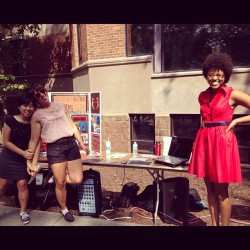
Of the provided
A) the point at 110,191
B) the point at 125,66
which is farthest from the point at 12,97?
the point at 110,191

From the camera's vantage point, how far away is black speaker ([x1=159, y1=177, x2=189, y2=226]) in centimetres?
375

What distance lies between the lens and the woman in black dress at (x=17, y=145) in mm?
3600

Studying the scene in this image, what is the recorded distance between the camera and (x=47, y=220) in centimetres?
396

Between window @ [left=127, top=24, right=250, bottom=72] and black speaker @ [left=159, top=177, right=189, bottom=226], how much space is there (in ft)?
15.2

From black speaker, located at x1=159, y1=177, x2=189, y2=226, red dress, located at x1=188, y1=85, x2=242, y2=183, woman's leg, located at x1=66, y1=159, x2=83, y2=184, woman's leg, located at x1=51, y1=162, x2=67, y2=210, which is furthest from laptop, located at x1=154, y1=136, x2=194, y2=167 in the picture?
woman's leg, located at x1=51, y1=162, x2=67, y2=210

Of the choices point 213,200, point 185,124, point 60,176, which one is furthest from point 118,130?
point 213,200

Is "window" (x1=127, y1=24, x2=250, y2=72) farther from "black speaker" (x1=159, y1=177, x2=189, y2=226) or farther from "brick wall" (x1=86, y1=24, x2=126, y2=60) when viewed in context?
"black speaker" (x1=159, y1=177, x2=189, y2=226)

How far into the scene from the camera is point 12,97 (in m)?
11.5

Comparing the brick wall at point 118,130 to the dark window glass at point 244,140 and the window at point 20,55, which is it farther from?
the window at point 20,55

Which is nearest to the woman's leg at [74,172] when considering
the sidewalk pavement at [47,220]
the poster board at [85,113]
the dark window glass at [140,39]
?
the sidewalk pavement at [47,220]

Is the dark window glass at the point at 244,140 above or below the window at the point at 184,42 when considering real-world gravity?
below

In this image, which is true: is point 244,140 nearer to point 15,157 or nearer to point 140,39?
point 140,39

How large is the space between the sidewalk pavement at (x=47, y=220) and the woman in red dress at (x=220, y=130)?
4.93 feet

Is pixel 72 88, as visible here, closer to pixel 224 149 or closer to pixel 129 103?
pixel 129 103
